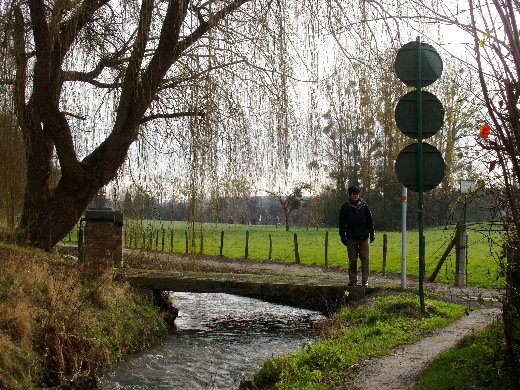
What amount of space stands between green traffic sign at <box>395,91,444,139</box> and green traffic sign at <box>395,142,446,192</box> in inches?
9.1

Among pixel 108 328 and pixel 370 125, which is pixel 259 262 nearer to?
pixel 108 328

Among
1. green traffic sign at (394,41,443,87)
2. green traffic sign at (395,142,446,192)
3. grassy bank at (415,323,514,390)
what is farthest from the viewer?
green traffic sign at (395,142,446,192)

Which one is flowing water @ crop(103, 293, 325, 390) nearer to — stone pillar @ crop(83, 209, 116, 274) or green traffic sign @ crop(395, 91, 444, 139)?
stone pillar @ crop(83, 209, 116, 274)

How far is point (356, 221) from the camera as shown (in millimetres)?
11930

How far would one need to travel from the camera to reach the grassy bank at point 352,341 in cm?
627

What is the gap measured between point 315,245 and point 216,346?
91.4 ft

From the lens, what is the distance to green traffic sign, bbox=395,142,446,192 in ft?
29.8

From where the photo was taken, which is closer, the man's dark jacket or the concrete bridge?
the man's dark jacket

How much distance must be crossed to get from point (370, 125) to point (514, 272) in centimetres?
256

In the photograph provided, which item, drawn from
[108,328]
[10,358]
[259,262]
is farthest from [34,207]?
[259,262]

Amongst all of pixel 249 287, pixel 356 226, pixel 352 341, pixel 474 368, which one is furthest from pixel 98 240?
pixel 474 368

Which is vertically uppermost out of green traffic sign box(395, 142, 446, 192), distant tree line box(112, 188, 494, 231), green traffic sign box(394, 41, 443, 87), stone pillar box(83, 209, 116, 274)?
green traffic sign box(394, 41, 443, 87)

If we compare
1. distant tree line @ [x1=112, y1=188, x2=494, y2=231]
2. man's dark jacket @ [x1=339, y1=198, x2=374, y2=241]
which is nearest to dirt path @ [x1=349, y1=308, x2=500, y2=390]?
distant tree line @ [x1=112, y1=188, x2=494, y2=231]

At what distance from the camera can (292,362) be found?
6.86 metres
